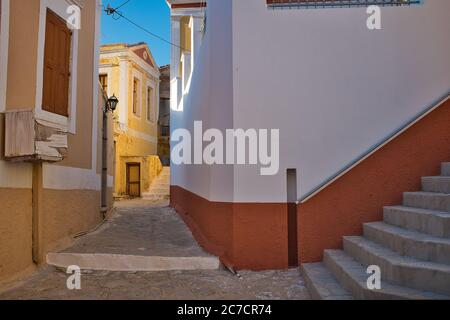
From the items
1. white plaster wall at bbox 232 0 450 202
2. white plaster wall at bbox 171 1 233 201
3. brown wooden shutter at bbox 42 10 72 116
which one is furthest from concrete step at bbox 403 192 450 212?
brown wooden shutter at bbox 42 10 72 116

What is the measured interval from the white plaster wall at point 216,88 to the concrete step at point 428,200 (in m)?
2.12

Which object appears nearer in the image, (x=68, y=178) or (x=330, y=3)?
(x=330, y=3)

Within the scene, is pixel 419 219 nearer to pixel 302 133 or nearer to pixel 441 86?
pixel 302 133

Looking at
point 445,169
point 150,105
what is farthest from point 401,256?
point 150,105

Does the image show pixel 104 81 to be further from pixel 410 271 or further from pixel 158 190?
pixel 410 271

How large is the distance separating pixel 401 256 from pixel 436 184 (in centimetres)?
127

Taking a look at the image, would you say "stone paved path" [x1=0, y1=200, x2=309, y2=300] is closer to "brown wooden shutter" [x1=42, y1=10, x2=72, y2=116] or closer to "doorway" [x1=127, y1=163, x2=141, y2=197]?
"brown wooden shutter" [x1=42, y1=10, x2=72, y2=116]

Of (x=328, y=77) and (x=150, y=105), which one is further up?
(x=150, y=105)

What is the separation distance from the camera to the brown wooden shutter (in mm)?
5418

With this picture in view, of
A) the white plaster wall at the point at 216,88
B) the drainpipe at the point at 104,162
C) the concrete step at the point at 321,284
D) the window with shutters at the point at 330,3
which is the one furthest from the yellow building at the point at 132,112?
the concrete step at the point at 321,284

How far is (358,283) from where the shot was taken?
10.8 ft

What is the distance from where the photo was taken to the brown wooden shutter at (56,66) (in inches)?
213

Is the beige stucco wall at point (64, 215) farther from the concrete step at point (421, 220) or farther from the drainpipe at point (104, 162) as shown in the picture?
the concrete step at point (421, 220)
